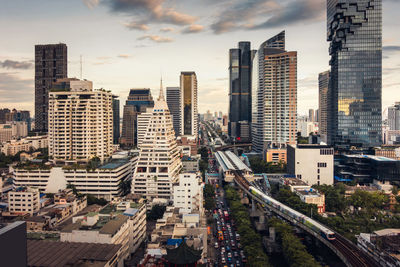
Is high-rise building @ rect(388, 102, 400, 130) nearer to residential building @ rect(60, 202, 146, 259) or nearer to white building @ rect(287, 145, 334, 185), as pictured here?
A: white building @ rect(287, 145, 334, 185)

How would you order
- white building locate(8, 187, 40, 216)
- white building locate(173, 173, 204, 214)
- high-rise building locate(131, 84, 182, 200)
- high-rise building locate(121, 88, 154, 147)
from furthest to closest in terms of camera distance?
high-rise building locate(121, 88, 154, 147) → high-rise building locate(131, 84, 182, 200) → white building locate(8, 187, 40, 216) → white building locate(173, 173, 204, 214)

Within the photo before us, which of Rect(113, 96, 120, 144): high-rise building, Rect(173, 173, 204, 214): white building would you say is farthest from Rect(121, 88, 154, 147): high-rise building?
Rect(173, 173, 204, 214): white building

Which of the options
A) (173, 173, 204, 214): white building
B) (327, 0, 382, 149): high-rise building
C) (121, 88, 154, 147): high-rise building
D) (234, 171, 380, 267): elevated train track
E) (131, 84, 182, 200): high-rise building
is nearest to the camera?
(234, 171, 380, 267): elevated train track

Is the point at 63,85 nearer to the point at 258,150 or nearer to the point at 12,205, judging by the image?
the point at 12,205

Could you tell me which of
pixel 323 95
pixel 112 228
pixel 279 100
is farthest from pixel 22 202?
pixel 323 95

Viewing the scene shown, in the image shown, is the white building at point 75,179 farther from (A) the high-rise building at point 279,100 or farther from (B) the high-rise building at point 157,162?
(A) the high-rise building at point 279,100

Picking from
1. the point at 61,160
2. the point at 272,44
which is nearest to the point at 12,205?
the point at 61,160
